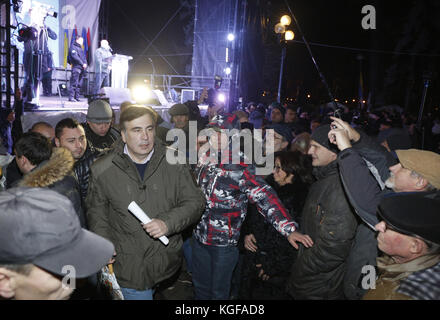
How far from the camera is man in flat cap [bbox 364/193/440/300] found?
131cm

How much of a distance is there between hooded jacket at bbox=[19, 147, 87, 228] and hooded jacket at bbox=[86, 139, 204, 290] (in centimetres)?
21

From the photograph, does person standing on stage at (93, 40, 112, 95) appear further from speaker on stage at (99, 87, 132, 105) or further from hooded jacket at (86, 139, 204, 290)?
hooded jacket at (86, 139, 204, 290)

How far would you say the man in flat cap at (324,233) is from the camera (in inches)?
94.7

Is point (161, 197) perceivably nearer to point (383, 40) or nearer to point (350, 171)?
point (350, 171)

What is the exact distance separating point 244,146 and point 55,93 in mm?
12413

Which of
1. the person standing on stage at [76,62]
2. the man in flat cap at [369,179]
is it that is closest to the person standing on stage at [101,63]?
the person standing on stage at [76,62]

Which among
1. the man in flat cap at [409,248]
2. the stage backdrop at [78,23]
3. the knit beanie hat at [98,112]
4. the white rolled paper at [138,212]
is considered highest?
the stage backdrop at [78,23]

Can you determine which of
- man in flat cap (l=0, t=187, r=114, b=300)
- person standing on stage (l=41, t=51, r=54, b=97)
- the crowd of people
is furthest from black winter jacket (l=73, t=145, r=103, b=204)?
person standing on stage (l=41, t=51, r=54, b=97)

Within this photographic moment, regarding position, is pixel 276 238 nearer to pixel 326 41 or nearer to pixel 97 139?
pixel 97 139

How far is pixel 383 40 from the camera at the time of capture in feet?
75.5

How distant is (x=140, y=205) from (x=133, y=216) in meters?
0.11

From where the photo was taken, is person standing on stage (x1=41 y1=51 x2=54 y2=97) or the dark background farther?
the dark background

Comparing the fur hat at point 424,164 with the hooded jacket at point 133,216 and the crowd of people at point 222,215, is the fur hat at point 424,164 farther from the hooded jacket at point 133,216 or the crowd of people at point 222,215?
the hooded jacket at point 133,216

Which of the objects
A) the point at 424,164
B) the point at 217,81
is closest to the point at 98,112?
the point at 424,164
